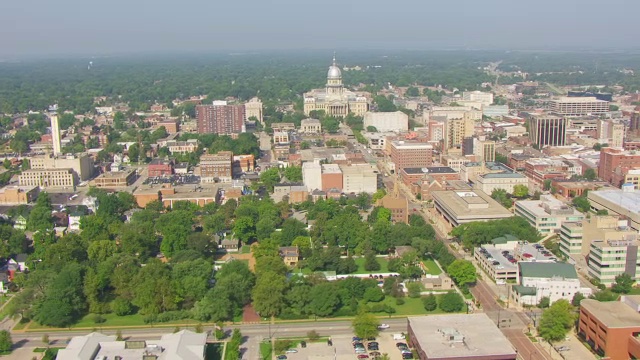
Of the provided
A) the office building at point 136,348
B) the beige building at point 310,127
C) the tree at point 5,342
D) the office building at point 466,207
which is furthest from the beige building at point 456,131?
the tree at point 5,342

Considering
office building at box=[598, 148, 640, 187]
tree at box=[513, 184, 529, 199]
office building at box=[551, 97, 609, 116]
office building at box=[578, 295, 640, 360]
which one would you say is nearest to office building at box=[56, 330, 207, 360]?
office building at box=[578, 295, 640, 360]

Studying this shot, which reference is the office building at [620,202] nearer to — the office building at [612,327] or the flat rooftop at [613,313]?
the office building at [612,327]

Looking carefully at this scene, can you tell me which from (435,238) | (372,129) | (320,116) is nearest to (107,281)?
(435,238)

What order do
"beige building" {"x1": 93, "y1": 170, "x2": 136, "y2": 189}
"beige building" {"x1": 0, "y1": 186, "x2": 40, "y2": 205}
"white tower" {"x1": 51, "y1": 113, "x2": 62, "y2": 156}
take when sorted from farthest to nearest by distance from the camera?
"white tower" {"x1": 51, "y1": 113, "x2": 62, "y2": 156}, "beige building" {"x1": 93, "y1": 170, "x2": 136, "y2": 189}, "beige building" {"x1": 0, "y1": 186, "x2": 40, "y2": 205}

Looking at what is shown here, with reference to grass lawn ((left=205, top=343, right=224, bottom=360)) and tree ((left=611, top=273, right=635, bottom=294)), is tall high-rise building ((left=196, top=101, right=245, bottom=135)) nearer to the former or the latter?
tree ((left=611, top=273, right=635, bottom=294))

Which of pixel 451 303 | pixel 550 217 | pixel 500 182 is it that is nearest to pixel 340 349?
pixel 451 303

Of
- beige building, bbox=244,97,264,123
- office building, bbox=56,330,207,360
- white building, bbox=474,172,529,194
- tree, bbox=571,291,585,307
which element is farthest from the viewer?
beige building, bbox=244,97,264,123
